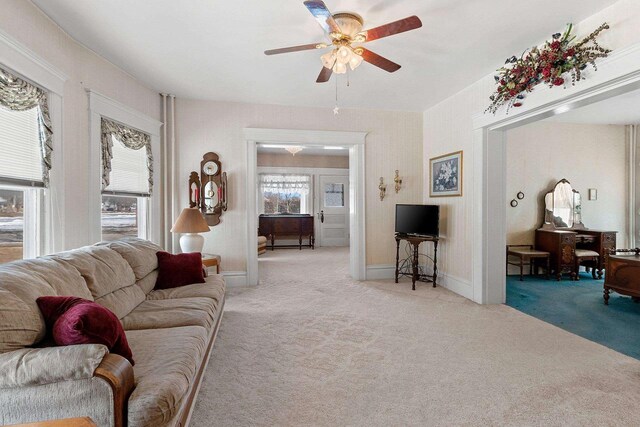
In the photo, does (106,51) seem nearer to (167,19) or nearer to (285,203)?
(167,19)

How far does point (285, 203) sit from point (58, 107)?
251 inches

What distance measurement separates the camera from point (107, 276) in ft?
7.18

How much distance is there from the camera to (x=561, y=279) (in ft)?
16.2

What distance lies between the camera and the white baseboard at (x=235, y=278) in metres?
4.52

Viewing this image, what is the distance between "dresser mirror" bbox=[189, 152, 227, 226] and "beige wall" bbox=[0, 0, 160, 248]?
4.54 feet

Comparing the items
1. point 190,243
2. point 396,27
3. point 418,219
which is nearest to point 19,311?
point 190,243

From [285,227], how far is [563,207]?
5.97m

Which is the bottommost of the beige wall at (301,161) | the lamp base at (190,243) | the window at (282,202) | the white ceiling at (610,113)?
the lamp base at (190,243)

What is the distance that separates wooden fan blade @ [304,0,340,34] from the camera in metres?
1.84

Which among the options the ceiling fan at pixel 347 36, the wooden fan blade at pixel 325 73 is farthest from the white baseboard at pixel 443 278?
the wooden fan blade at pixel 325 73

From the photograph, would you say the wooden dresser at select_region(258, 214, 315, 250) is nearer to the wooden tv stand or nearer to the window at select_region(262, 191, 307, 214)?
the window at select_region(262, 191, 307, 214)

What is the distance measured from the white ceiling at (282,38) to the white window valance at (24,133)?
720mm

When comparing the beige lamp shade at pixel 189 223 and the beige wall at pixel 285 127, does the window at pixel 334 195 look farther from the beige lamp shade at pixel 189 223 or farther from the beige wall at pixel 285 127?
the beige lamp shade at pixel 189 223

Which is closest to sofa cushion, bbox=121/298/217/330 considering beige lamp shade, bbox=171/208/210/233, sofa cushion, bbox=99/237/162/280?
sofa cushion, bbox=99/237/162/280
